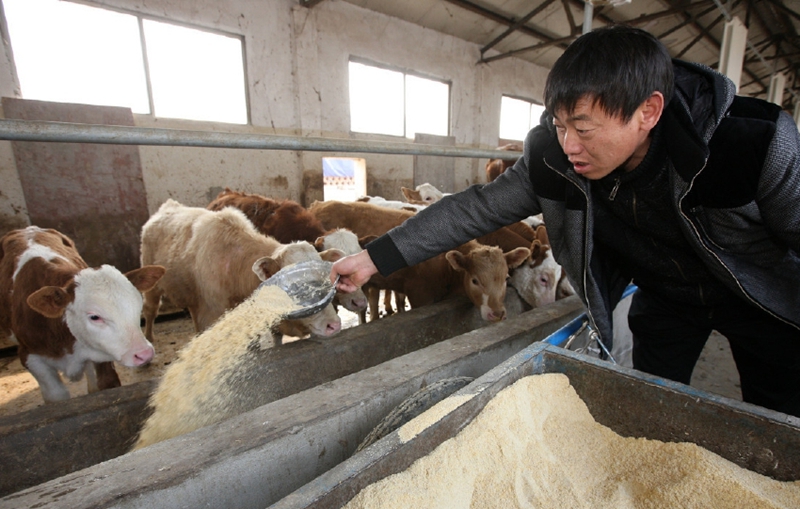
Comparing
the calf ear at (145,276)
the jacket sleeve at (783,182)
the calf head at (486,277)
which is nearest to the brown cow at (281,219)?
the calf ear at (145,276)

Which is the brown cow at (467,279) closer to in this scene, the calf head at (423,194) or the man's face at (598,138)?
the man's face at (598,138)

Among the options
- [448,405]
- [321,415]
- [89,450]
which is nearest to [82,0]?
[89,450]

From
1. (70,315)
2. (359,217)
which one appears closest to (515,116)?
(359,217)

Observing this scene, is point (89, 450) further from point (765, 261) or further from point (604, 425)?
point (765, 261)

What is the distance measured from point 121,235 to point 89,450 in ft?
18.1

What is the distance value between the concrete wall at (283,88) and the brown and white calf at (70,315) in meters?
4.18

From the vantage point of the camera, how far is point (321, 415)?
1413 millimetres

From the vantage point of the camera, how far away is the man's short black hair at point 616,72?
116 centimetres

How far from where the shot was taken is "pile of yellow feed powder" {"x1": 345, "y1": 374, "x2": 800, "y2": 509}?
0.93 meters

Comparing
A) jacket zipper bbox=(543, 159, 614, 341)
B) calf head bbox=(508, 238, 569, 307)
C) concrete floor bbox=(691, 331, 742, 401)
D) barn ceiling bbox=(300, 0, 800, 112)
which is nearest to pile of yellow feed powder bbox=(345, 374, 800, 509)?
jacket zipper bbox=(543, 159, 614, 341)

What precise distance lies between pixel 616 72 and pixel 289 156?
824cm

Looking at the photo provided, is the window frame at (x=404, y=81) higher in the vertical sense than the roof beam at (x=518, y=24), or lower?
lower

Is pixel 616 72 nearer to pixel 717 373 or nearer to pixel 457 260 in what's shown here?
pixel 457 260

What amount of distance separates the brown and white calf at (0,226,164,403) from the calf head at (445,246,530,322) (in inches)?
90.8
